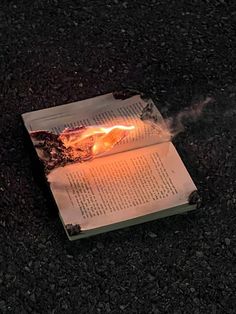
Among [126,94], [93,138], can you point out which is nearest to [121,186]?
[93,138]

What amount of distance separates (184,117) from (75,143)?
26cm

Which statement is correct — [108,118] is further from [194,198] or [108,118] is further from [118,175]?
[194,198]

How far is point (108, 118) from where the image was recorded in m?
1.48

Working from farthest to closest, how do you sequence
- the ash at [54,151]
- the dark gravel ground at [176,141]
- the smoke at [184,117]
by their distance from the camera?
the smoke at [184,117]
the ash at [54,151]
the dark gravel ground at [176,141]

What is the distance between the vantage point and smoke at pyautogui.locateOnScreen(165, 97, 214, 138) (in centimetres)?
149

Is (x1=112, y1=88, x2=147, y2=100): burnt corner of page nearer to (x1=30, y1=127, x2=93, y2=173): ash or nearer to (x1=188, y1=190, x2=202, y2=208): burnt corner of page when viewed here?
(x1=30, y1=127, x2=93, y2=173): ash

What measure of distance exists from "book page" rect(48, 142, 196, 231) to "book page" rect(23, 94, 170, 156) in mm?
26

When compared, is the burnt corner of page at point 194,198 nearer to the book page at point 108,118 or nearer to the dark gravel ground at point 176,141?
the dark gravel ground at point 176,141

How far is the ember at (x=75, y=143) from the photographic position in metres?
1.38

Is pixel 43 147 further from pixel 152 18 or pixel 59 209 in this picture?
pixel 152 18

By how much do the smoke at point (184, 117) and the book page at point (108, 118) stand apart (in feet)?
0.11

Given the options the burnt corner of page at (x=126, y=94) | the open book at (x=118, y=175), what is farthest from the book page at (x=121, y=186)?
the burnt corner of page at (x=126, y=94)

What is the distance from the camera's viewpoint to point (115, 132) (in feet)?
4.66

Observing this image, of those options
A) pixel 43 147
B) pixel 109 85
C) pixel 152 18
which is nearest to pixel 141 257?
pixel 43 147
